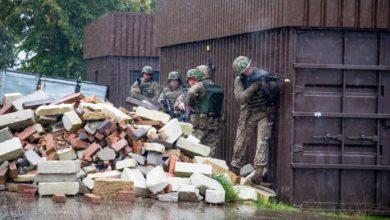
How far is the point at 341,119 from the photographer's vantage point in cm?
1076

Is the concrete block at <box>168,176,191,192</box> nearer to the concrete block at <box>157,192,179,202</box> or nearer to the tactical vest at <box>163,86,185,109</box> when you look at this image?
the concrete block at <box>157,192,179,202</box>

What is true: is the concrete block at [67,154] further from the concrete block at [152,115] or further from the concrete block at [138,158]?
the concrete block at [152,115]

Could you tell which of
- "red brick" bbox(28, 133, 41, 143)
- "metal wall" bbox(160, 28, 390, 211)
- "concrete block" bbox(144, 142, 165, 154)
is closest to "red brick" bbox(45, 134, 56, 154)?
"red brick" bbox(28, 133, 41, 143)

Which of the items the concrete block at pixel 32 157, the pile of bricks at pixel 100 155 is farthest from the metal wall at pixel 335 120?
the concrete block at pixel 32 157

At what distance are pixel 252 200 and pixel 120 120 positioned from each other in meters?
2.57

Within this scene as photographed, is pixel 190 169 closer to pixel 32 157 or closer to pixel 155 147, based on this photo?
pixel 155 147

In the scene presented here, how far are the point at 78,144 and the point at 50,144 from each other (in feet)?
1.45

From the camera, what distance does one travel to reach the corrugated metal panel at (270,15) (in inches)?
415

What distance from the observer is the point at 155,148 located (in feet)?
35.6

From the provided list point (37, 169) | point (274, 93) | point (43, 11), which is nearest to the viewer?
point (37, 169)

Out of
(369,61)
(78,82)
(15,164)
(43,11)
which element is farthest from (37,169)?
(43,11)

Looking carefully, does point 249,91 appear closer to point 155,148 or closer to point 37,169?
point 155,148

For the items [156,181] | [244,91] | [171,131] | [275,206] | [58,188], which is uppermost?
[244,91]

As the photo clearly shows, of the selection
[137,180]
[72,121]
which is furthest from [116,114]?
[137,180]
